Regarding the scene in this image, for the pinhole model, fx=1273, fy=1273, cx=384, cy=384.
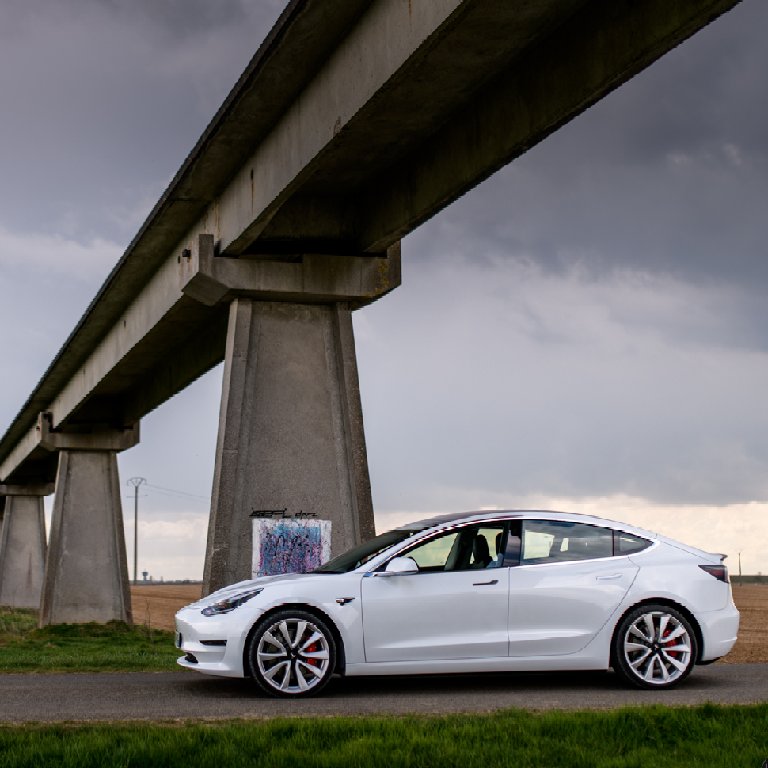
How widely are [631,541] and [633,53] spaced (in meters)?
4.01

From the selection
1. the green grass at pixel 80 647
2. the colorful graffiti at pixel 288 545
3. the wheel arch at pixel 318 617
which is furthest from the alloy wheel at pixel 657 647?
the colorful graffiti at pixel 288 545

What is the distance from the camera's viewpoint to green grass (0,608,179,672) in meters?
12.1

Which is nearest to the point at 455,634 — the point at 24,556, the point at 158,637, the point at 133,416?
the point at 158,637

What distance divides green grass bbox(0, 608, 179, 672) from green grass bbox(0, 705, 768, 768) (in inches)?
187

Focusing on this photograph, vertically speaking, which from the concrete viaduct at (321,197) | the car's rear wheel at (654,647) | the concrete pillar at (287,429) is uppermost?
the concrete viaduct at (321,197)

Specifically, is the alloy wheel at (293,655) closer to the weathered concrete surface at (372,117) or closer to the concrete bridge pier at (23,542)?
the weathered concrete surface at (372,117)

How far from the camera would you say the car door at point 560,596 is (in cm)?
955

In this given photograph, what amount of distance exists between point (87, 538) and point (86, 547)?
24 centimetres

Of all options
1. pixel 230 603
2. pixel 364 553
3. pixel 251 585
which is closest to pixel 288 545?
pixel 364 553

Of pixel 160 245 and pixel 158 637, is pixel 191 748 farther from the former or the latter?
pixel 158 637

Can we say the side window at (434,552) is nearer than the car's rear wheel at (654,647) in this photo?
No

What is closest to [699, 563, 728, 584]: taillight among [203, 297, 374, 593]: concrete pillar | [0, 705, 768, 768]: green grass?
[0, 705, 768, 768]: green grass

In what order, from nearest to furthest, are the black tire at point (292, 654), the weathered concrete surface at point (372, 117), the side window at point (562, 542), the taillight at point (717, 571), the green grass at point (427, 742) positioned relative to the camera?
the green grass at point (427, 742)
the black tire at point (292, 654)
the side window at point (562, 542)
the taillight at point (717, 571)
the weathered concrete surface at point (372, 117)

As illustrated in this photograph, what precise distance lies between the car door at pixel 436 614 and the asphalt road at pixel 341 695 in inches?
12.7
